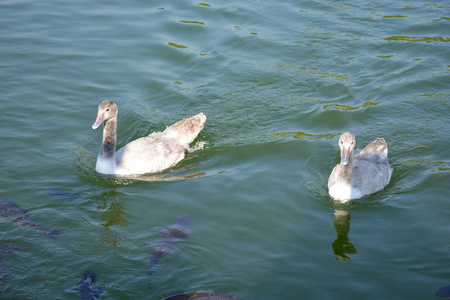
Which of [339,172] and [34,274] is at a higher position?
[339,172]

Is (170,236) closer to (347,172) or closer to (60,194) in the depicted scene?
(60,194)

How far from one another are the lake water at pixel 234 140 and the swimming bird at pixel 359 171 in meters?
0.23

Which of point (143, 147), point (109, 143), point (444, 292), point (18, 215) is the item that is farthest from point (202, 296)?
point (143, 147)

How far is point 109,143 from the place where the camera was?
37.2 feet

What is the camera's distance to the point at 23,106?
13562mm

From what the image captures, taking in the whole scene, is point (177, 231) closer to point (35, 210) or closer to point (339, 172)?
point (35, 210)

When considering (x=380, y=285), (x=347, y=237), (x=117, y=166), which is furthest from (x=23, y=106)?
(x=380, y=285)

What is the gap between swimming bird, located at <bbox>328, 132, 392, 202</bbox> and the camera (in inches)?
412

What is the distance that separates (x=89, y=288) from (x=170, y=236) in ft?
5.53

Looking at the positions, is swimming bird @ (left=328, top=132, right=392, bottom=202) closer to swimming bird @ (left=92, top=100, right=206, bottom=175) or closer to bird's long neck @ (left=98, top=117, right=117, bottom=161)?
swimming bird @ (left=92, top=100, right=206, bottom=175)

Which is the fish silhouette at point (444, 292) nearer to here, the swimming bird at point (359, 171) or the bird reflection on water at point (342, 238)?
the bird reflection on water at point (342, 238)

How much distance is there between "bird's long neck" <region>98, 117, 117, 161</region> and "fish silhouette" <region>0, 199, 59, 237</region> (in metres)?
2.05

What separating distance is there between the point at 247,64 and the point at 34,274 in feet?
30.6

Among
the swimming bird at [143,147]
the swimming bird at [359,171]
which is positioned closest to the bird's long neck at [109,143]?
the swimming bird at [143,147]
